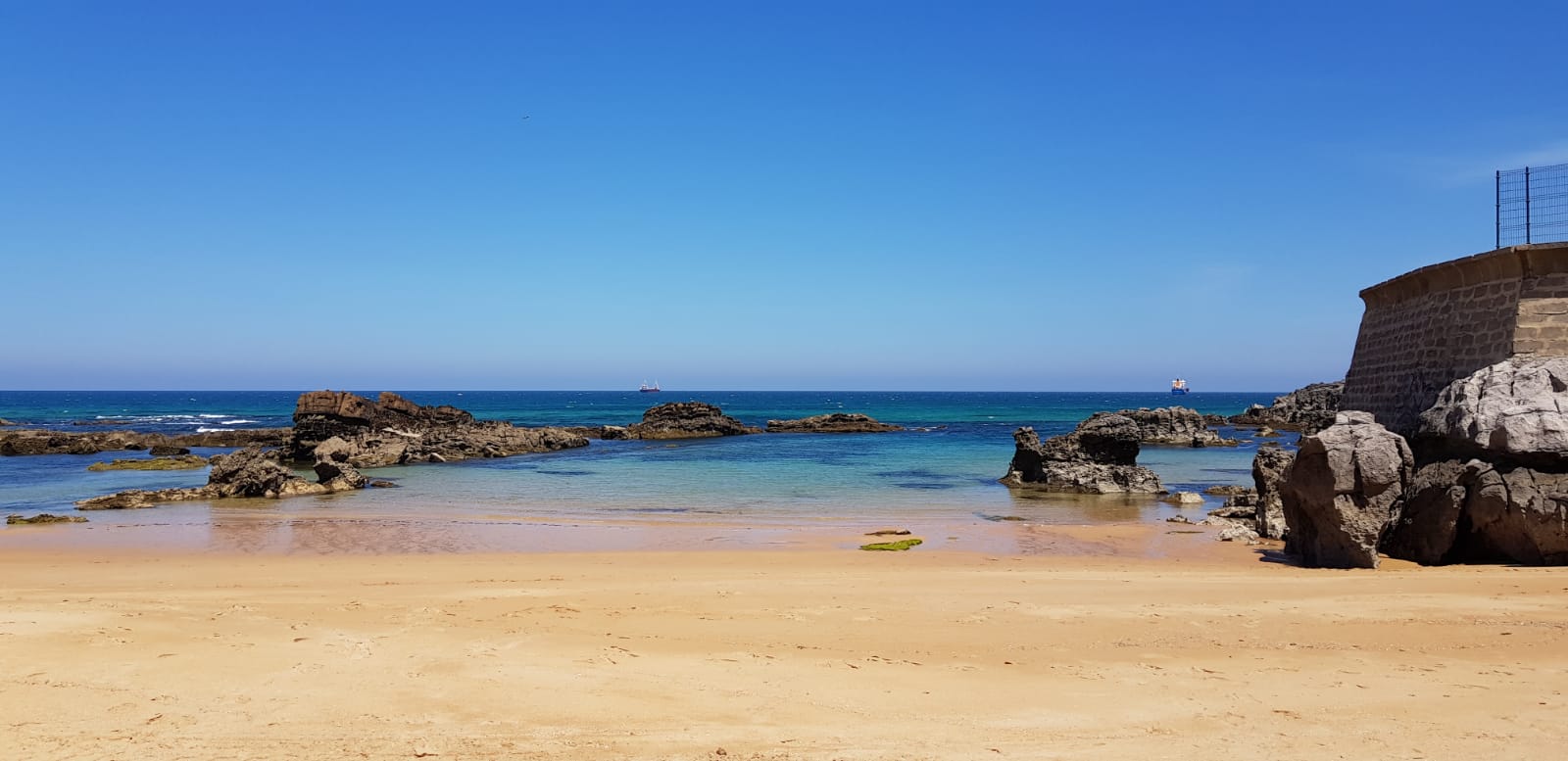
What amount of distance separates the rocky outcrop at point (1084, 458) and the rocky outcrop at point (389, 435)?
20.7 metres

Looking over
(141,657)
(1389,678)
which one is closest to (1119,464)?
(1389,678)

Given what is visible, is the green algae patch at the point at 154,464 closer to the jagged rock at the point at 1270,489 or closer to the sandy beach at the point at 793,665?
the sandy beach at the point at 793,665

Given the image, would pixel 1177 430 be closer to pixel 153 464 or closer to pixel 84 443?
pixel 153 464

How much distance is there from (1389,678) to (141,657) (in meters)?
8.82

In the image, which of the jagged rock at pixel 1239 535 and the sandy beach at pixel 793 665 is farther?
the jagged rock at pixel 1239 535

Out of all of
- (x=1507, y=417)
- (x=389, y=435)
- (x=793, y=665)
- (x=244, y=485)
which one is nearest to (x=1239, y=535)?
(x=1507, y=417)

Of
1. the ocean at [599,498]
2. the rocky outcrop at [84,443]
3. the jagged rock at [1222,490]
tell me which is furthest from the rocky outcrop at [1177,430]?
the rocky outcrop at [84,443]

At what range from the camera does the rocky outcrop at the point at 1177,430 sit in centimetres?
4353

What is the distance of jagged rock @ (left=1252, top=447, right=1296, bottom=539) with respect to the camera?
575 inches

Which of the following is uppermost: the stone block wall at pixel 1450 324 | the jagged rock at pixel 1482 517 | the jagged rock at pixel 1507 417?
the stone block wall at pixel 1450 324

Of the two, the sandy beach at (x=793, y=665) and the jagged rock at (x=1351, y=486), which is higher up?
the jagged rock at (x=1351, y=486)

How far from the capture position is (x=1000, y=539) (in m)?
15.3

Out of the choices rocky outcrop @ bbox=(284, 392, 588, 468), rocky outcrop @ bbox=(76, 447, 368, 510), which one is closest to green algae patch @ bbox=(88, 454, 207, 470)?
rocky outcrop @ bbox=(284, 392, 588, 468)

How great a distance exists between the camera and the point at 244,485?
21.9m
